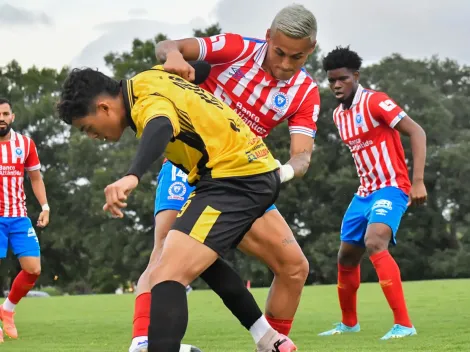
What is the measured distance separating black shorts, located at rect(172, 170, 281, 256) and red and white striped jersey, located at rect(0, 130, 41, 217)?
230 inches

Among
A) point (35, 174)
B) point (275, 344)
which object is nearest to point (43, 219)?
point (35, 174)

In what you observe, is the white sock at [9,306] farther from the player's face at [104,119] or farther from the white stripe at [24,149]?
the player's face at [104,119]

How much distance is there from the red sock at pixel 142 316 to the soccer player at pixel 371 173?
3083mm

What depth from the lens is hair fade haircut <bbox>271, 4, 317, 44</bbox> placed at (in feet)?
17.1

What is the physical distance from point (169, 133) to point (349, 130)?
16.0 feet

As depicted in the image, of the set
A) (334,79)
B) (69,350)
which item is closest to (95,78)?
(69,350)

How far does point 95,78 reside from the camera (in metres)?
4.36

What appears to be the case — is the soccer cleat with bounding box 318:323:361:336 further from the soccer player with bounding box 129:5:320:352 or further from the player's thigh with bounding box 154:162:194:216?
the player's thigh with bounding box 154:162:194:216

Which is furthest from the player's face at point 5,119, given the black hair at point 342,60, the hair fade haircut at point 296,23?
the hair fade haircut at point 296,23

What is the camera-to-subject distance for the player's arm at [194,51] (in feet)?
15.9

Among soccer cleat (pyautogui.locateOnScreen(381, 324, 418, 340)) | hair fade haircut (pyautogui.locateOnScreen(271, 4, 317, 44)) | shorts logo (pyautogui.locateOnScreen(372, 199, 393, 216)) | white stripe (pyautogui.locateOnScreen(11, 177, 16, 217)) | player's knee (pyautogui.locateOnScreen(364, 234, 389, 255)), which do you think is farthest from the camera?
white stripe (pyautogui.locateOnScreen(11, 177, 16, 217))

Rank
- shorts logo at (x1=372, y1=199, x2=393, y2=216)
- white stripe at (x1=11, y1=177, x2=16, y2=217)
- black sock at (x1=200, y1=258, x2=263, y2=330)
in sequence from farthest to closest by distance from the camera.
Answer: white stripe at (x1=11, y1=177, x2=16, y2=217)
shorts logo at (x1=372, y1=199, x2=393, y2=216)
black sock at (x1=200, y1=258, x2=263, y2=330)

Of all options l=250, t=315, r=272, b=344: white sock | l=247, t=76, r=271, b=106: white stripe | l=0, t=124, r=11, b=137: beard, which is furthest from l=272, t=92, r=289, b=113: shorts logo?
l=0, t=124, r=11, b=137: beard

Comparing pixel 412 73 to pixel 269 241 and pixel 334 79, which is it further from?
pixel 269 241
